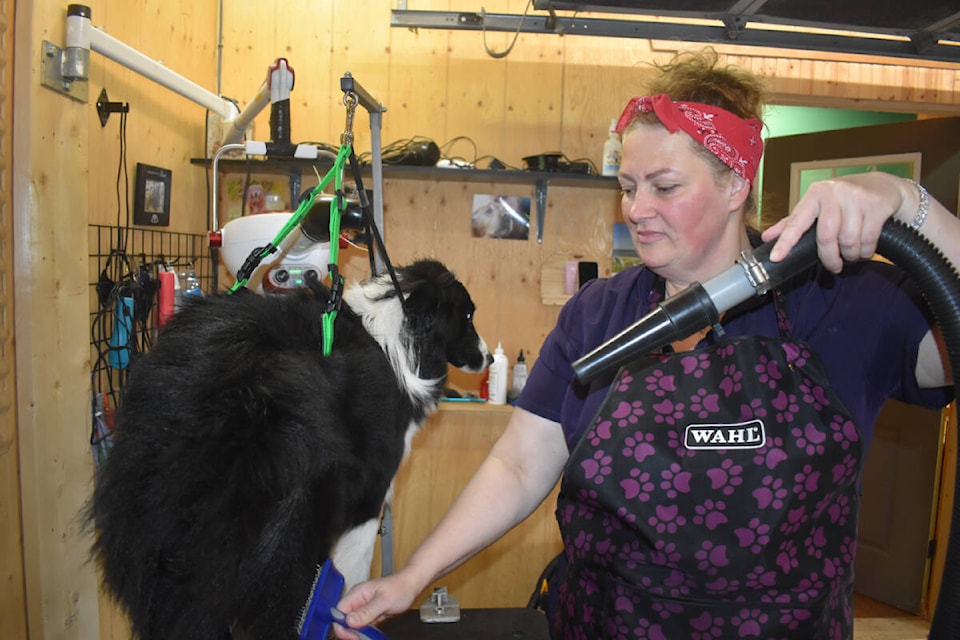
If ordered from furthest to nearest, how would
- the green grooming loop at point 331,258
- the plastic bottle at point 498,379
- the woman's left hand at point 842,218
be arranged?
the plastic bottle at point 498,379 → the green grooming loop at point 331,258 → the woman's left hand at point 842,218

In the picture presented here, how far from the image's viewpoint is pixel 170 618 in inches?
40.4

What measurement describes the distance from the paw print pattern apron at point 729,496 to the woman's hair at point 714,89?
277 millimetres

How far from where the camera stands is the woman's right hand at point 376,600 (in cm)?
106

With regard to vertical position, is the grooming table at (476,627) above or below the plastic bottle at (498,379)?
below

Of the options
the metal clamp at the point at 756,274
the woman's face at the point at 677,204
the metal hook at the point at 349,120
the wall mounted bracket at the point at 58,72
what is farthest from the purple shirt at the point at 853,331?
the wall mounted bracket at the point at 58,72

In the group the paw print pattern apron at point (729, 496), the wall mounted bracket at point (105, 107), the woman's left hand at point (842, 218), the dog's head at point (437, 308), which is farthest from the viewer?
the wall mounted bracket at point (105, 107)

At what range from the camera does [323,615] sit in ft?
3.45

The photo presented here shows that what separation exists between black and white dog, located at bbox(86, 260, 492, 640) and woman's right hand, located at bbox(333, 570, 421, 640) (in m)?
0.09

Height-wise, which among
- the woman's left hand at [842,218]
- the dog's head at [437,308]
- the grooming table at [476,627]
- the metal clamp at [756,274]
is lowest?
the grooming table at [476,627]

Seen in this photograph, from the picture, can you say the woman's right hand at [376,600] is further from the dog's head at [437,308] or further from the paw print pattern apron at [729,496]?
the dog's head at [437,308]

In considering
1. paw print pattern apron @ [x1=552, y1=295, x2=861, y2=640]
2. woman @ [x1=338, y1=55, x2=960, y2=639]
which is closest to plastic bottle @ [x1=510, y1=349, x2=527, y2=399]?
woman @ [x1=338, y1=55, x2=960, y2=639]

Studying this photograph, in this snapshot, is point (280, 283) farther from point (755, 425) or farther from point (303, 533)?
point (755, 425)

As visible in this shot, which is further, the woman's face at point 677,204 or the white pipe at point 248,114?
the white pipe at point 248,114

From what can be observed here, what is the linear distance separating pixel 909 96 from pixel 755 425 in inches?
122
